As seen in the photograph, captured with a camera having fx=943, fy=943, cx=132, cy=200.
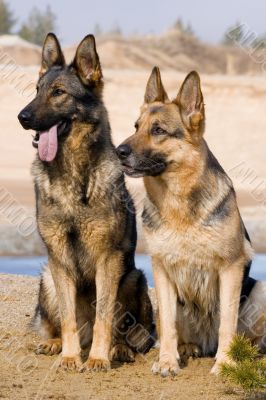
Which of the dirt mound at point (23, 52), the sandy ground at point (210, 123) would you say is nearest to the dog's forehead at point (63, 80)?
the sandy ground at point (210, 123)

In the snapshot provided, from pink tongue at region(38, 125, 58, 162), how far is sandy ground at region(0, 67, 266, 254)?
1408cm

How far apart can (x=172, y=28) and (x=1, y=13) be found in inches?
393

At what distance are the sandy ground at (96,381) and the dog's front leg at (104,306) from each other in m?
0.16

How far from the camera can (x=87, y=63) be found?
7406mm

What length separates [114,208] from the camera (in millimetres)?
7305

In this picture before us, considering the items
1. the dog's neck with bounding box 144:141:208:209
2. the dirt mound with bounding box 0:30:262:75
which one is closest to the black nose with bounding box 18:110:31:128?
the dog's neck with bounding box 144:141:208:209

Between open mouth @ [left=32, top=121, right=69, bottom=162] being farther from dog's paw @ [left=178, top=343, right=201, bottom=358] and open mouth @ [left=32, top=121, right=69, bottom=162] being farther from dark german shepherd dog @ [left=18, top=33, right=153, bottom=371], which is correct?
dog's paw @ [left=178, top=343, right=201, bottom=358]

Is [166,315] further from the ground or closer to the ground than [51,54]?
closer to the ground

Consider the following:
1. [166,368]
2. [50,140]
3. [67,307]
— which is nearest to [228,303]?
[166,368]

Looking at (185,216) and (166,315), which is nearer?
(185,216)

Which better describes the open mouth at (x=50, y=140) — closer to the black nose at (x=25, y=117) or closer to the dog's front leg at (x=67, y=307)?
the black nose at (x=25, y=117)

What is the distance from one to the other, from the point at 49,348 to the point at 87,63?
2.32 meters

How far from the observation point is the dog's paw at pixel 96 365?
7230mm

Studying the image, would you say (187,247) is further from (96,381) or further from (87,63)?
(87,63)
